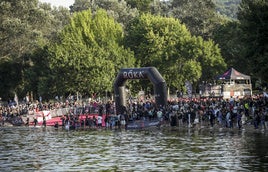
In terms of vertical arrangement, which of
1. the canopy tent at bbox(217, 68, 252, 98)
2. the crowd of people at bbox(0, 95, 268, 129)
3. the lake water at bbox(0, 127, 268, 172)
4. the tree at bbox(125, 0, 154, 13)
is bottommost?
the lake water at bbox(0, 127, 268, 172)

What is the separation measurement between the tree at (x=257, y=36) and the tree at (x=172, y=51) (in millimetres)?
41755

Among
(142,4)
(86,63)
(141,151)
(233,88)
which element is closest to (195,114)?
(141,151)

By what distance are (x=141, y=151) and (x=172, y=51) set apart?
58.7 metres

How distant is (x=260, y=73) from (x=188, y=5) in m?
89.3

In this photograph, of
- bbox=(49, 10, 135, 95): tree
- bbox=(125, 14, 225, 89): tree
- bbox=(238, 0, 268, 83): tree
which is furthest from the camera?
bbox=(125, 14, 225, 89): tree

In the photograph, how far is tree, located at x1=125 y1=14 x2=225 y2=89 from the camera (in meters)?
99.0

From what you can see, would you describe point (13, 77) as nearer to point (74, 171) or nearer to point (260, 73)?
point (260, 73)

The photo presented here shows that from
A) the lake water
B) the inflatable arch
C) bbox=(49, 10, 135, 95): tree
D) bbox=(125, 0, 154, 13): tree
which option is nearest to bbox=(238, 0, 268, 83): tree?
the lake water

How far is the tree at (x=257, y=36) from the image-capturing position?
5454 cm

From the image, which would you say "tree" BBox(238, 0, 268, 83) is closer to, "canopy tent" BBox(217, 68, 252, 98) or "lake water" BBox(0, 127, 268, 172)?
"lake water" BBox(0, 127, 268, 172)

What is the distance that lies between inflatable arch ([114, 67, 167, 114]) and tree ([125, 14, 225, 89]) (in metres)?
27.7

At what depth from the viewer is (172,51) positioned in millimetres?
99125

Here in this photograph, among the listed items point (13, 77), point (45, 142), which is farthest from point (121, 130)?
point (13, 77)

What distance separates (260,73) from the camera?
5472cm
